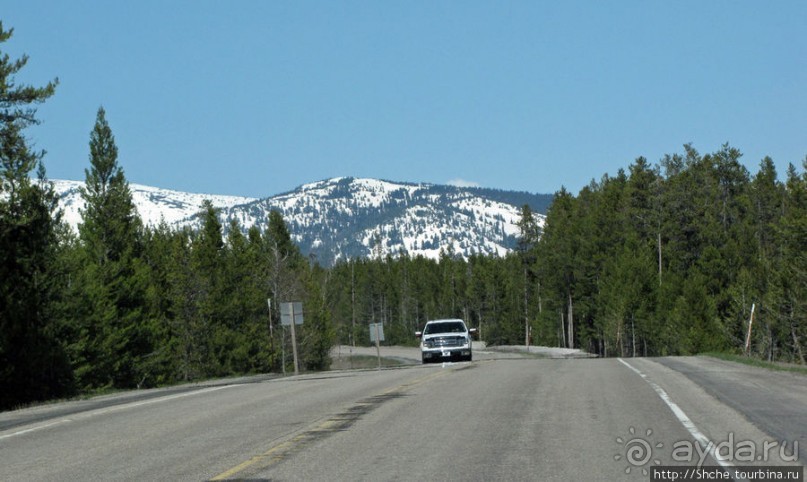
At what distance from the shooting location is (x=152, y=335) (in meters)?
56.6

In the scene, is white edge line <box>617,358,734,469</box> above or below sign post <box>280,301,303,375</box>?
below

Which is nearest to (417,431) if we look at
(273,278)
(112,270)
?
(112,270)

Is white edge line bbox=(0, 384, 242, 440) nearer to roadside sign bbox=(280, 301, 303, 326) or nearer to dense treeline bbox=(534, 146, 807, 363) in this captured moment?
roadside sign bbox=(280, 301, 303, 326)

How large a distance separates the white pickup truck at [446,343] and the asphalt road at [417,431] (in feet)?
55.0

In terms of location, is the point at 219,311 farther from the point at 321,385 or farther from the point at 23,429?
the point at 23,429

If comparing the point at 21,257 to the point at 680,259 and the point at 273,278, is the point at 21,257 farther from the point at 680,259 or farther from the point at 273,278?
the point at 680,259

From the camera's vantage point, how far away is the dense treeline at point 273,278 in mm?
33156

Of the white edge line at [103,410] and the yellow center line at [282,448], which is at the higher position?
the yellow center line at [282,448]

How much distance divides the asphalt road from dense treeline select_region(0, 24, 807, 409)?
14.3 metres

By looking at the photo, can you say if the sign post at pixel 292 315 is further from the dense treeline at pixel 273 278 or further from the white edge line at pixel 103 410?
the white edge line at pixel 103 410

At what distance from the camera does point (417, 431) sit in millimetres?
12180

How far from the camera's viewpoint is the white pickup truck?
3747 cm

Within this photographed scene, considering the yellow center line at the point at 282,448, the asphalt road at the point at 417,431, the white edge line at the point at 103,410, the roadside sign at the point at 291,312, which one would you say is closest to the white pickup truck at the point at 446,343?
the roadside sign at the point at 291,312

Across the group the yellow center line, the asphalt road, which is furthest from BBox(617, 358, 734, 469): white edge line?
the yellow center line
